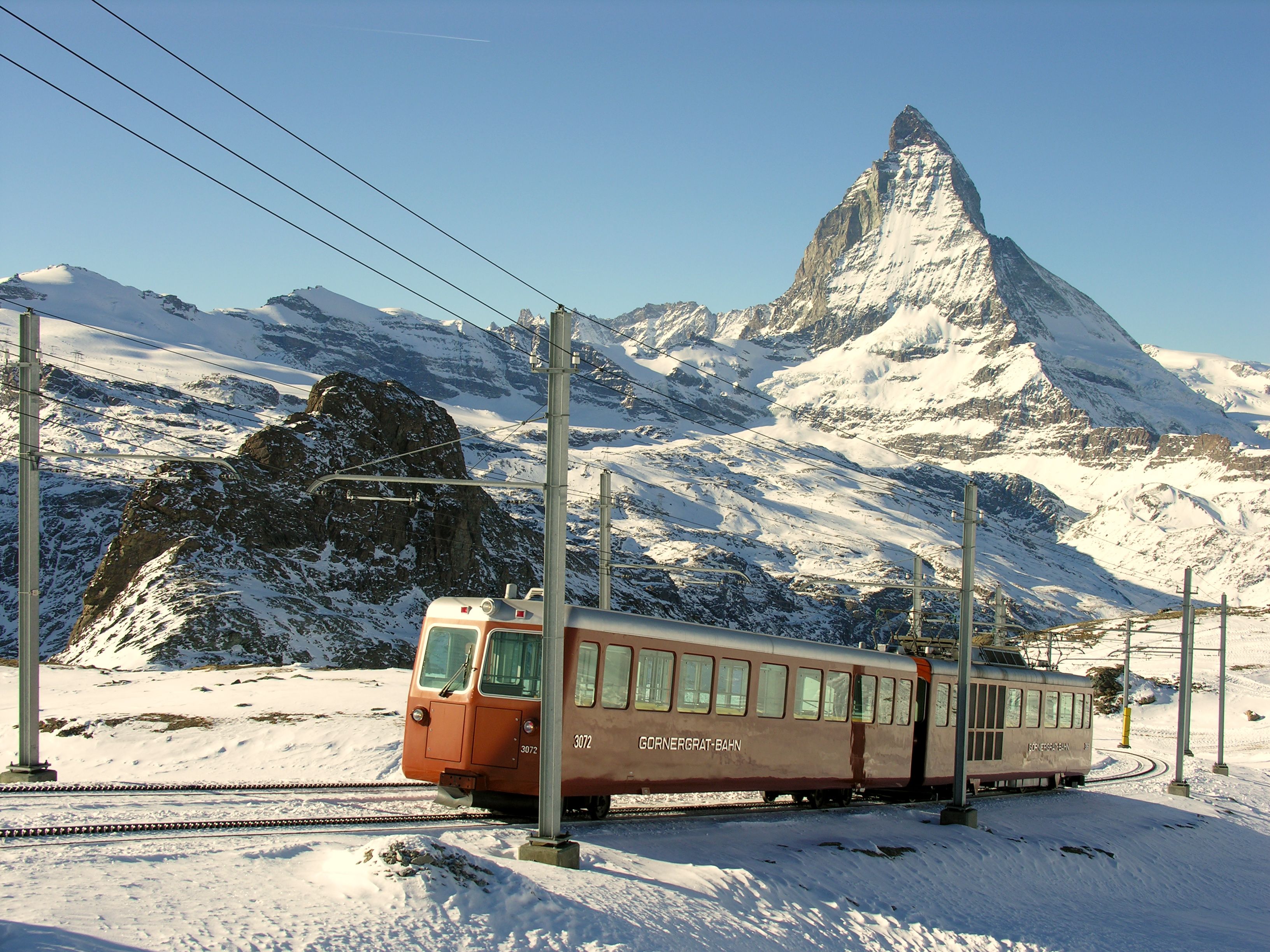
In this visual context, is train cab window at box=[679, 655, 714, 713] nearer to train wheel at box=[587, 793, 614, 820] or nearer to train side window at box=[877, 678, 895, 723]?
train wheel at box=[587, 793, 614, 820]

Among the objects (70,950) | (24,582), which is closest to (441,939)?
(70,950)

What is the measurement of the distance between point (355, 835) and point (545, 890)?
3415 millimetres

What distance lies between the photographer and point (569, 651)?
1889 centimetres

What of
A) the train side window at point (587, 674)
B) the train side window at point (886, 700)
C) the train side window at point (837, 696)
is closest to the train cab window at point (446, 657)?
the train side window at point (587, 674)

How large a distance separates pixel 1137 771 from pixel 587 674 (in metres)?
38.9

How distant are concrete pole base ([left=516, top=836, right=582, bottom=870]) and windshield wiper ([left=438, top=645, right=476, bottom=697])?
3.63m

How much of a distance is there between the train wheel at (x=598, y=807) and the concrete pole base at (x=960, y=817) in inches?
378

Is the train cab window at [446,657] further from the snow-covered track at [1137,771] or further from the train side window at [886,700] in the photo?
the snow-covered track at [1137,771]

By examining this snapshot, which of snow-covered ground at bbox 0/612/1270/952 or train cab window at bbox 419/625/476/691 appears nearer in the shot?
snow-covered ground at bbox 0/612/1270/952

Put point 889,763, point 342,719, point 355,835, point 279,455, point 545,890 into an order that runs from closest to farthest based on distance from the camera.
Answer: point 545,890
point 355,835
point 889,763
point 342,719
point 279,455

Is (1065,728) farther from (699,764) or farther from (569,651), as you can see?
(569,651)

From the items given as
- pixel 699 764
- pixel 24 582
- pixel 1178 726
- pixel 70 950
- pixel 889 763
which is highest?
pixel 24 582

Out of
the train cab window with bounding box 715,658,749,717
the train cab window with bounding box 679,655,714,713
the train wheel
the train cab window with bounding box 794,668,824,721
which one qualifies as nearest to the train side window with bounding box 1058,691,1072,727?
the train cab window with bounding box 794,668,824,721

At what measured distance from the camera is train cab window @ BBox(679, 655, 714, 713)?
69.3ft
